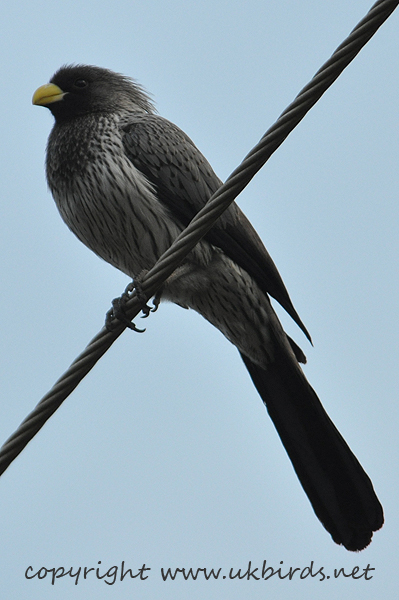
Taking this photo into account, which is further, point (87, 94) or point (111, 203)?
point (87, 94)

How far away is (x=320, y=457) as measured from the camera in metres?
5.47

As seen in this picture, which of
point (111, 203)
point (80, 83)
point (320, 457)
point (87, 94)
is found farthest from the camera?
point (80, 83)

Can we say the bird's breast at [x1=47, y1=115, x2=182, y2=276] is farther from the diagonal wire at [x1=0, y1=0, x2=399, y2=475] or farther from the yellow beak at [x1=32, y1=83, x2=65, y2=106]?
the diagonal wire at [x1=0, y1=0, x2=399, y2=475]

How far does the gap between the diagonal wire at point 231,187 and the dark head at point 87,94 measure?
280 centimetres

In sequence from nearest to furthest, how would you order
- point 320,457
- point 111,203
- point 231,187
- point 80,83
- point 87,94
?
point 231,187
point 111,203
point 320,457
point 87,94
point 80,83

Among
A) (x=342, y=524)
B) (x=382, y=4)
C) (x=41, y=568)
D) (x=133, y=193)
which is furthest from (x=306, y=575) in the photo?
(x=382, y=4)

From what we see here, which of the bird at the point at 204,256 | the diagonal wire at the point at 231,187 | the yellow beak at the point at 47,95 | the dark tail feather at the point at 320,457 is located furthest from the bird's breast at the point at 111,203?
the diagonal wire at the point at 231,187

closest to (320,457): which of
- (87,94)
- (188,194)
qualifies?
(188,194)

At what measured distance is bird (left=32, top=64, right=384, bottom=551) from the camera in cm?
528

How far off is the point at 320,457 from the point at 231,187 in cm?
267

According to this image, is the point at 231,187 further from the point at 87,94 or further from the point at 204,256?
the point at 87,94

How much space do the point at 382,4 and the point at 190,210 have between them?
8.34 ft

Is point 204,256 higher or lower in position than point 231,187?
higher

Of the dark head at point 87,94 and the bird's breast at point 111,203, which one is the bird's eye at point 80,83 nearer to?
the dark head at point 87,94
